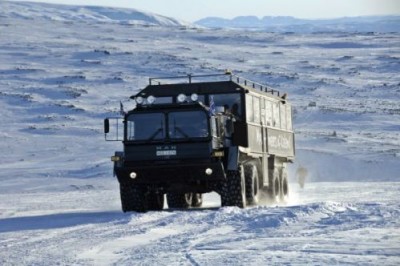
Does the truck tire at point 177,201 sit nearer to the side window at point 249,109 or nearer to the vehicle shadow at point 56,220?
the side window at point 249,109

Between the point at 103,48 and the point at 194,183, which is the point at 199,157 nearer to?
the point at 194,183

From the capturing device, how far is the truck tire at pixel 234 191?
2030cm

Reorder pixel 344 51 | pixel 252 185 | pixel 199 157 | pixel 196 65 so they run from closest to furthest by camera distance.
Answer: pixel 199 157 → pixel 252 185 → pixel 196 65 → pixel 344 51

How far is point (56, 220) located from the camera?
18516 millimetres

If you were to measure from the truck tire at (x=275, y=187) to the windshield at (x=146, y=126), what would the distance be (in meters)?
5.02

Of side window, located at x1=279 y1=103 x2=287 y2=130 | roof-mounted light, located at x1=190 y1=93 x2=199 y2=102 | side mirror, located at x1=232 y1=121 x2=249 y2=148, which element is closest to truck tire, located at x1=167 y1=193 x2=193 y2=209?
side mirror, located at x1=232 y1=121 x2=249 y2=148

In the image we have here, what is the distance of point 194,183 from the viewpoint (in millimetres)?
20703

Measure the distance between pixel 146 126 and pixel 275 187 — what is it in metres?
5.65

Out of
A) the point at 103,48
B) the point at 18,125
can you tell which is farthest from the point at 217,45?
the point at 18,125

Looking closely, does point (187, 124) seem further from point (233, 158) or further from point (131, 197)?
point (131, 197)

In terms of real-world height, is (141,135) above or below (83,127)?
above

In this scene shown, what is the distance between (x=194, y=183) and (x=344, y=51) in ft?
219

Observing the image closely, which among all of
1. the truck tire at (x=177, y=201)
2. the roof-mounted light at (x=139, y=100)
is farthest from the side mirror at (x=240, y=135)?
the truck tire at (x=177, y=201)

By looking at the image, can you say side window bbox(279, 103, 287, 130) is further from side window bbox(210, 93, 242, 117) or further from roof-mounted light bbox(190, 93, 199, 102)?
roof-mounted light bbox(190, 93, 199, 102)
